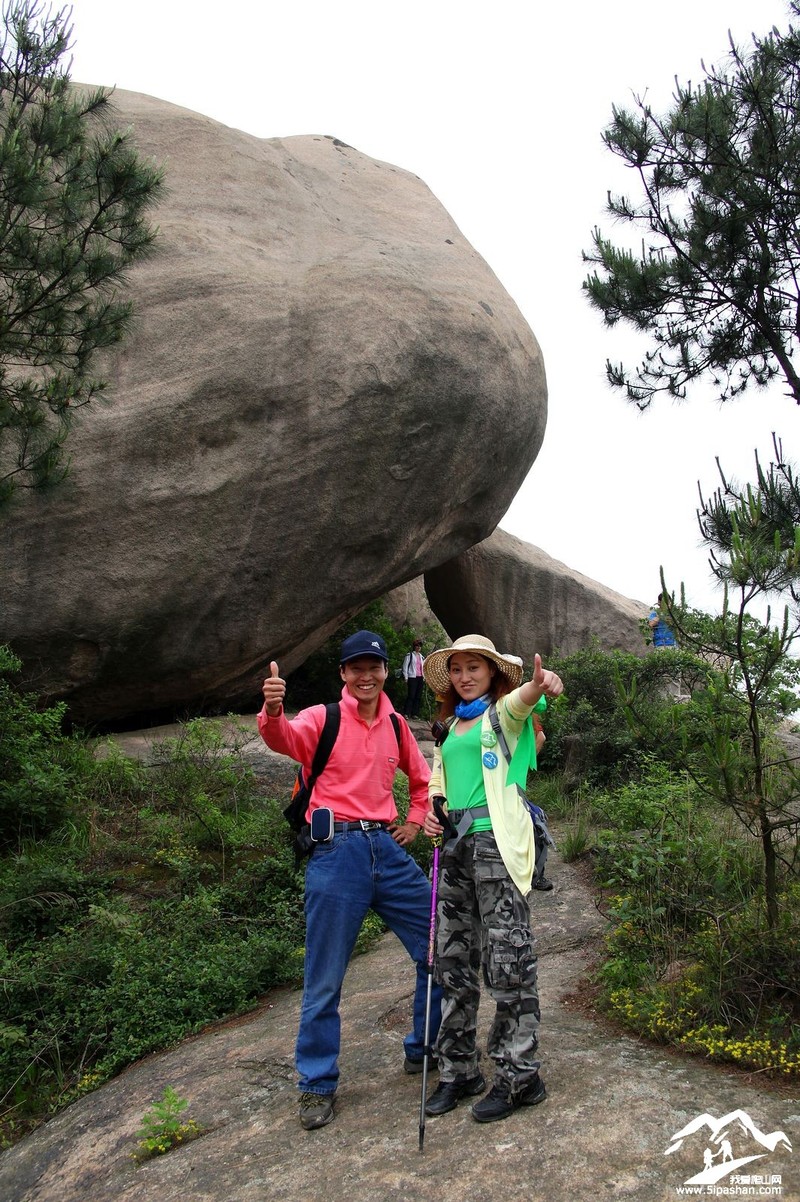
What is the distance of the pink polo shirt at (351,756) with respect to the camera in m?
Result: 3.91

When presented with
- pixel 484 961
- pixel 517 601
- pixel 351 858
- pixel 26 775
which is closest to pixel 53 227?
pixel 26 775

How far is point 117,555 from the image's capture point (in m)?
8.45

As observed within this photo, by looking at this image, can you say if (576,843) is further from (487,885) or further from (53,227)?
(53,227)

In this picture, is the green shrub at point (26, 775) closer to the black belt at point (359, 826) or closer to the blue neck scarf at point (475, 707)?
the black belt at point (359, 826)

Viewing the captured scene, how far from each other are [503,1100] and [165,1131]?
4.76 feet

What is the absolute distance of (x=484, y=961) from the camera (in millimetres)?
3529

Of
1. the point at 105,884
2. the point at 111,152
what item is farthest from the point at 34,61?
the point at 105,884

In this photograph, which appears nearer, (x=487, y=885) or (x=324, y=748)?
(x=487, y=885)

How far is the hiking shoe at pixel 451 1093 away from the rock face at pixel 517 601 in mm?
10910

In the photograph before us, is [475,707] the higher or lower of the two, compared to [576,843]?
higher

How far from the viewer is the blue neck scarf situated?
3.78m

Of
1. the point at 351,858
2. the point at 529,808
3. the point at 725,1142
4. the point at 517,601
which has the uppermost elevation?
the point at 517,601

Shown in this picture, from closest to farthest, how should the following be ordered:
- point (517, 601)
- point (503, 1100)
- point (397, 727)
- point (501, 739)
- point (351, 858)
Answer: point (503, 1100) < point (501, 739) < point (351, 858) < point (397, 727) < point (517, 601)

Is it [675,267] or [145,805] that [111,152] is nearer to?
[675,267]
